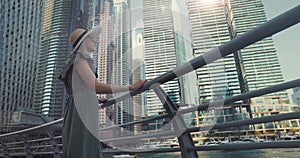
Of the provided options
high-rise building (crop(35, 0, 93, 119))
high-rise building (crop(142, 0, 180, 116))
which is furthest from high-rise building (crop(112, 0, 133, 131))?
high-rise building (crop(35, 0, 93, 119))

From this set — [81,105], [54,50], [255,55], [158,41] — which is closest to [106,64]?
[158,41]

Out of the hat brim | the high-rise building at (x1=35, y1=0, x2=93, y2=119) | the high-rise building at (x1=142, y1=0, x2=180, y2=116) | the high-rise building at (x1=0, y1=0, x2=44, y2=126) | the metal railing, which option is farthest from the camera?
the high-rise building at (x1=35, y1=0, x2=93, y2=119)

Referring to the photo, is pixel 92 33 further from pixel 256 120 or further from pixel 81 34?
pixel 256 120

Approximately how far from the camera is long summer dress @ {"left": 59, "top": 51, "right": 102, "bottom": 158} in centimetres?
70

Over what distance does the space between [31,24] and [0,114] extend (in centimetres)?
2061

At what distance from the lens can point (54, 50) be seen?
48.1 metres

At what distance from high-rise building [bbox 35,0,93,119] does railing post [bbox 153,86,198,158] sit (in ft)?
163

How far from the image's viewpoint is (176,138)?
A: 0.85 m

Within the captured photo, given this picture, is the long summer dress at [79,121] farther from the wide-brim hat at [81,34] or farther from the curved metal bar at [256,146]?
the curved metal bar at [256,146]

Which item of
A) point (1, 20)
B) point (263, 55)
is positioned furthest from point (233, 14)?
point (1, 20)

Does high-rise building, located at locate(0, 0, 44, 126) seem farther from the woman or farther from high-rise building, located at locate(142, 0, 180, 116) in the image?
the woman

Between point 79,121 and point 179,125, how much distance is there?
1.34 ft

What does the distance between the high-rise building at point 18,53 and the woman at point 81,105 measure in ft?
122

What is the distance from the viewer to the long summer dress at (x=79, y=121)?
2.30 feet
